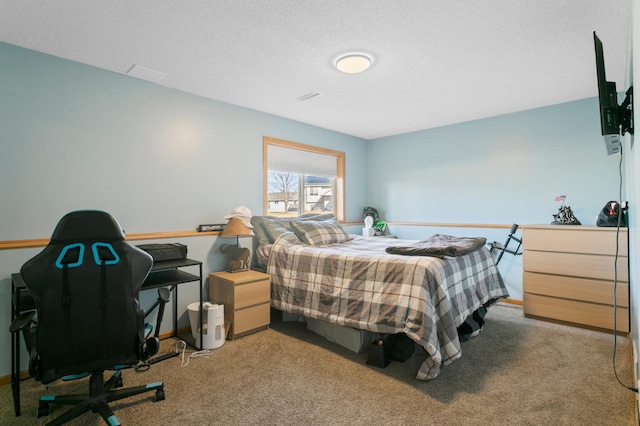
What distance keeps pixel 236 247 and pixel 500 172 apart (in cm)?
344

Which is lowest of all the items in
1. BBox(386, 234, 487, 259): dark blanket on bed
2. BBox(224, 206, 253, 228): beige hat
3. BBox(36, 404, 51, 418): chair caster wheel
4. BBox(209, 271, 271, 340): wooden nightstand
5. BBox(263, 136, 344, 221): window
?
BBox(36, 404, 51, 418): chair caster wheel

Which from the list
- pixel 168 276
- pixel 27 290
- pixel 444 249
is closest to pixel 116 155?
pixel 168 276

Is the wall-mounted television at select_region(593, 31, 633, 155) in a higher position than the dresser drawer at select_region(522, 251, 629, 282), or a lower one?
higher

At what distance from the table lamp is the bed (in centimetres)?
23

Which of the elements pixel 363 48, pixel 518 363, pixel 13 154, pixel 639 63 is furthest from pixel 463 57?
→ pixel 13 154

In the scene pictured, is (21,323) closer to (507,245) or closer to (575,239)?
(575,239)

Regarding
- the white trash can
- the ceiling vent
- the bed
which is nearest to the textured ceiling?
the ceiling vent

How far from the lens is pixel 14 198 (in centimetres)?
232

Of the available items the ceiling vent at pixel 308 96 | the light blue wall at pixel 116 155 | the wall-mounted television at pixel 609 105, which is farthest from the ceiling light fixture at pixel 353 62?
the light blue wall at pixel 116 155

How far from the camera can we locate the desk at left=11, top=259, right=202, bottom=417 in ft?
6.12

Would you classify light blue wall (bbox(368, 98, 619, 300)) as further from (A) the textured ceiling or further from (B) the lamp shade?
(B) the lamp shade

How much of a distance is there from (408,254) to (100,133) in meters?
2.78

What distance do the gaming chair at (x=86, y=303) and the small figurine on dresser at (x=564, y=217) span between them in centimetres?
386

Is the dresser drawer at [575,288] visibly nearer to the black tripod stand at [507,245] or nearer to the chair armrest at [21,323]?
the black tripod stand at [507,245]
